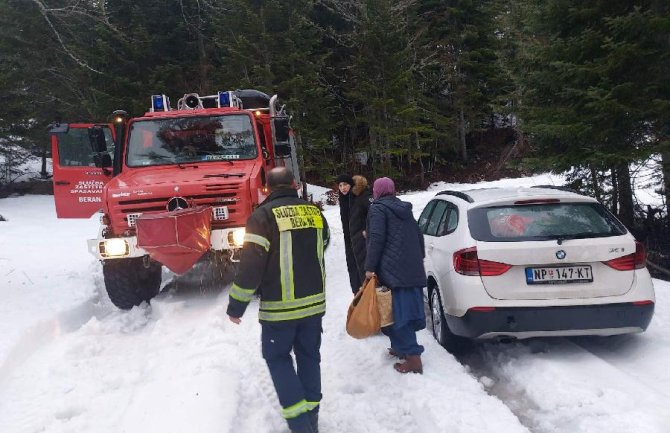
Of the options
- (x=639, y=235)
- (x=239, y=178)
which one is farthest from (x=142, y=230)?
(x=639, y=235)

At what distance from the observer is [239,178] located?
22.6 ft

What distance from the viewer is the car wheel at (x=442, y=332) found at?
17.1ft

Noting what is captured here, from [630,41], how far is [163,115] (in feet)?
24.1

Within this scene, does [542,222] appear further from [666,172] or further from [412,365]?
[666,172]

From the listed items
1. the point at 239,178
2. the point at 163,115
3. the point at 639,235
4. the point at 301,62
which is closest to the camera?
the point at 239,178

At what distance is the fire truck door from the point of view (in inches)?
312

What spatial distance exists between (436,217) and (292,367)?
3.08 metres

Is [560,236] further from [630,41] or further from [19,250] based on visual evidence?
[19,250]

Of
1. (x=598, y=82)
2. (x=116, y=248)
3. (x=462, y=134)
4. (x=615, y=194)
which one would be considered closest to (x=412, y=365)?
(x=116, y=248)

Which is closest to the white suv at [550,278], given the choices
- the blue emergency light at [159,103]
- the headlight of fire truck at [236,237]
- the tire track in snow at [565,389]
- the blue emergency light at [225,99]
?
the tire track in snow at [565,389]

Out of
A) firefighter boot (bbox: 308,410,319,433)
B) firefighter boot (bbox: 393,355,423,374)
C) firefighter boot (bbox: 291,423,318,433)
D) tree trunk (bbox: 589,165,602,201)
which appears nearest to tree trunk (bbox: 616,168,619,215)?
tree trunk (bbox: 589,165,602,201)

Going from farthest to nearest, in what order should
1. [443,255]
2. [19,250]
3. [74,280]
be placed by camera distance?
[19,250] → [74,280] → [443,255]

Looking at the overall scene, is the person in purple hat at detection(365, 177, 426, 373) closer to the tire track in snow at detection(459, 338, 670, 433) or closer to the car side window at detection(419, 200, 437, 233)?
the tire track in snow at detection(459, 338, 670, 433)

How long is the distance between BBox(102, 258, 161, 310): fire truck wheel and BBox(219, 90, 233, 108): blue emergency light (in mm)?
2874
